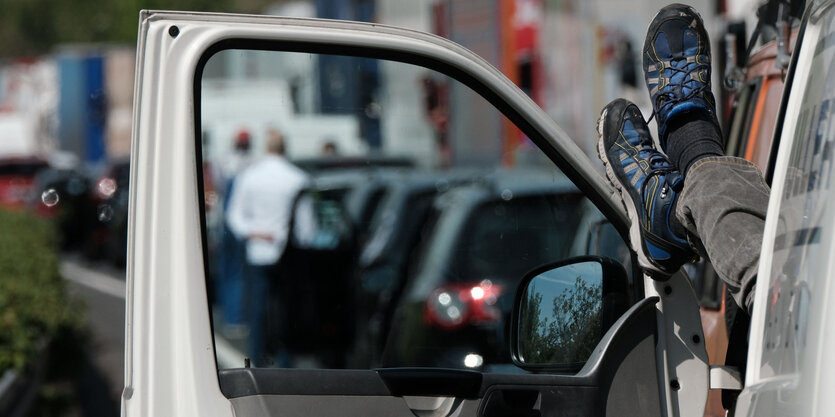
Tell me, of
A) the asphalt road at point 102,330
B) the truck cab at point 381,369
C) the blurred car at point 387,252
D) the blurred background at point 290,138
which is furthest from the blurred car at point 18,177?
the truck cab at point 381,369

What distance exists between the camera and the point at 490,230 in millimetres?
4164

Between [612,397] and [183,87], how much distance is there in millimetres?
1031

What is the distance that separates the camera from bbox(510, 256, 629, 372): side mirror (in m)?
2.34

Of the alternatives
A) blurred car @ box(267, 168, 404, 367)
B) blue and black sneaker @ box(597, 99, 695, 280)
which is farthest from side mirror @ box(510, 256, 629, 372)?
blurred car @ box(267, 168, 404, 367)

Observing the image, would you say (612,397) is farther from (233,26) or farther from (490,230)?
(490,230)

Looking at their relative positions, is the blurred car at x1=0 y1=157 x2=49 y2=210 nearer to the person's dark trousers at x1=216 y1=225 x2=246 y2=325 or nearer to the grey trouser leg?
the person's dark trousers at x1=216 y1=225 x2=246 y2=325

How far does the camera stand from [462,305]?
4805 millimetres

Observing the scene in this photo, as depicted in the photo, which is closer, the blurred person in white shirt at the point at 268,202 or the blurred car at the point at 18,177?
the blurred person in white shirt at the point at 268,202

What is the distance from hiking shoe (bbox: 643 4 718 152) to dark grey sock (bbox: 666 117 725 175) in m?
0.02

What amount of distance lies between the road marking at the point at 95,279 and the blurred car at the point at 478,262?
9051mm

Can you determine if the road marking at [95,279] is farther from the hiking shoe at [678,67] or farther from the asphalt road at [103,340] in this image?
the hiking shoe at [678,67]

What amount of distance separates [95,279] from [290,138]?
7.75 metres

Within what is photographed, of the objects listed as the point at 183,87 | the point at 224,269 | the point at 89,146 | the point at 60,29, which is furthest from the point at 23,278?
the point at 60,29

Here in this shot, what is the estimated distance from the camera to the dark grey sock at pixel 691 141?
2.28 meters
